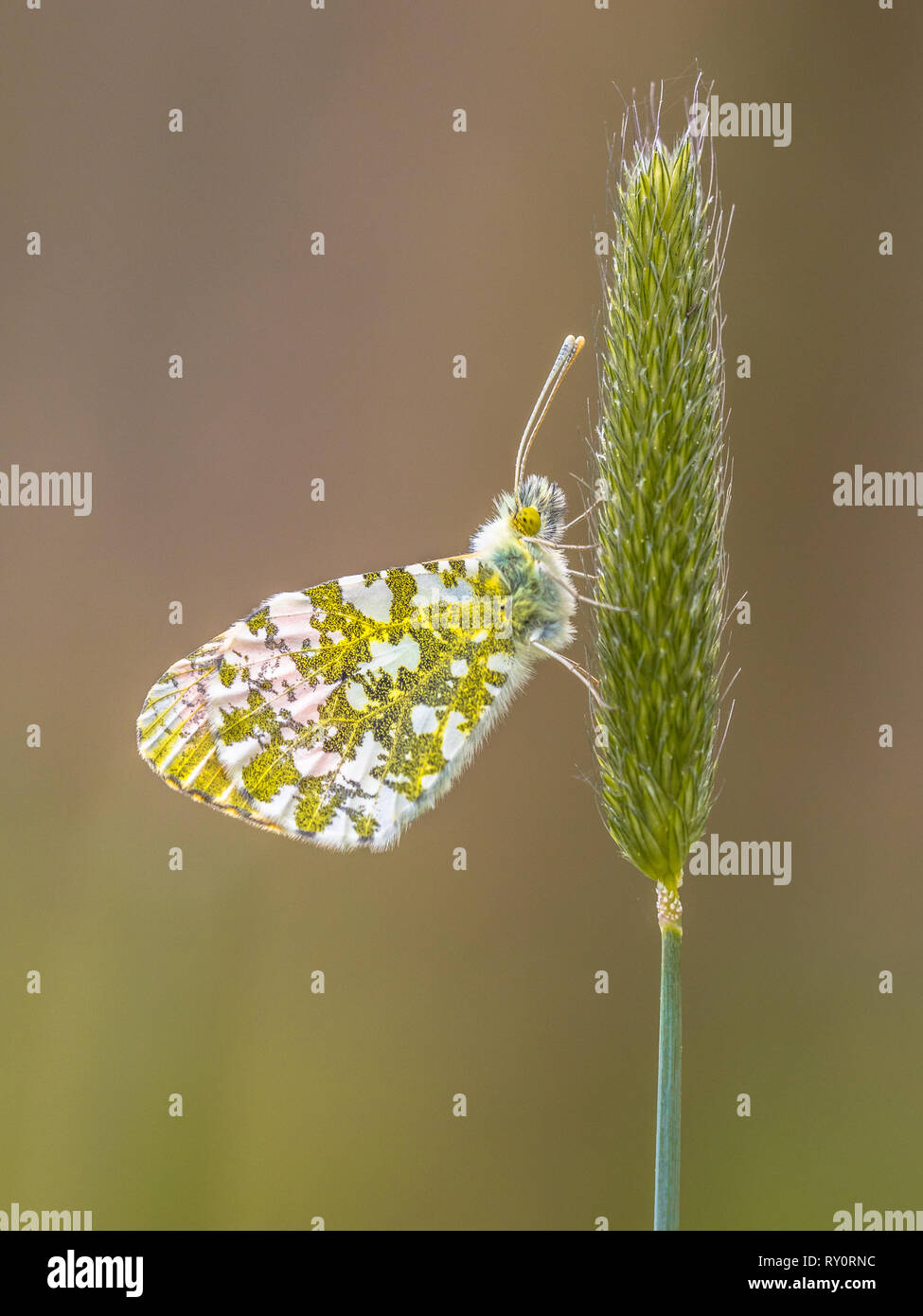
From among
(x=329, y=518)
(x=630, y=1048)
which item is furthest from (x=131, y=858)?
(x=630, y=1048)

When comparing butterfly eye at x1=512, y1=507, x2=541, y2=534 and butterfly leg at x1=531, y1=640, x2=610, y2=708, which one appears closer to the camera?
butterfly leg at x1=531, y1=640, x2=610, y2=708

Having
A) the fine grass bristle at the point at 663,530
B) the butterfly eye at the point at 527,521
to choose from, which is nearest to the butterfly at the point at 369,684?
the butterfly eye at the point at 527,521

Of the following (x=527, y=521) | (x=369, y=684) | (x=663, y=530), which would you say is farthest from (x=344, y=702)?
(x=663, y=530)

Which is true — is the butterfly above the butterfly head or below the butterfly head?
below

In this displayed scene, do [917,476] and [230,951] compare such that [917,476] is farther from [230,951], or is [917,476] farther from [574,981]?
[230,951]

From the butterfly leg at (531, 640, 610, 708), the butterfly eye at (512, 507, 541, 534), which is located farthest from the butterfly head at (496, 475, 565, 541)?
the butterfly leg at (531, 640, 610, 708)

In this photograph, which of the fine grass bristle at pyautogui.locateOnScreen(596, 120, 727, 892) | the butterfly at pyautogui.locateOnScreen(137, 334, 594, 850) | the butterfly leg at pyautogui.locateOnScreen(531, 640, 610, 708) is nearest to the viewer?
the fine grass bristle at pyautogui.locateOnScreen(596, 120, 727, 892)

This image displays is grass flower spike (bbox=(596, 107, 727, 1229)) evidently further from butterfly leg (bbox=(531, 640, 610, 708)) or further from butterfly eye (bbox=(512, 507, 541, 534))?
butterfly eye (bbox=(512, 507, 541, 534))

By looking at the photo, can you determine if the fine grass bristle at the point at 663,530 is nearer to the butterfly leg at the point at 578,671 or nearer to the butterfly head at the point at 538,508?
the butterfly leg at the point at 578,671

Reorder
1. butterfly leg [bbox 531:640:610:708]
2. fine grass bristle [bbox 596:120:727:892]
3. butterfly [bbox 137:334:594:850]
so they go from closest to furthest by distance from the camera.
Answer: fine grass bristle [bbox 596:120:727:892]
butterfly leg [bbox 531:640:610:708]
butterfly [bbox 137:334:594:850]
